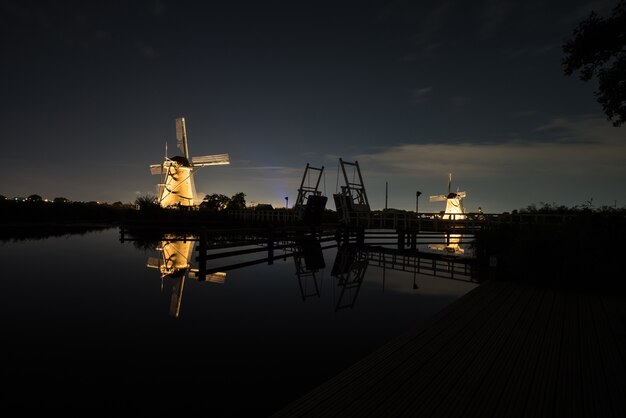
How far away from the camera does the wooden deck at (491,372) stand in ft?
12.0

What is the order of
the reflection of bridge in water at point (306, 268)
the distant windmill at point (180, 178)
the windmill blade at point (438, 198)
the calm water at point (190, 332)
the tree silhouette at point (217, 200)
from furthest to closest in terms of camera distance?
the tree silhouette at point (217, 200) → the windmill blade at point (438, 198) → the distant windmill at point (180, 178) → the reflection of bridge in water at point (306, 268) → the calm water at point (190, 332)

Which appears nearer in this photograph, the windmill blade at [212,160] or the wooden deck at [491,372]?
the wooden deck at [491,372]

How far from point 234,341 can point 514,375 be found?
489 centimetres

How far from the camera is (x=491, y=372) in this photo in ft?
14.8

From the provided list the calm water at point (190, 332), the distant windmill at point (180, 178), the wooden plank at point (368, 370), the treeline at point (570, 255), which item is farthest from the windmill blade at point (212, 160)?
the wooden plank at point (368, 370)

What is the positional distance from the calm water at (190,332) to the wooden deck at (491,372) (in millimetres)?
1045

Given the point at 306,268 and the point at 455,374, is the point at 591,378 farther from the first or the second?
the point at 306,268

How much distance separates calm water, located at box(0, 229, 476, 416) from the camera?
4.82m

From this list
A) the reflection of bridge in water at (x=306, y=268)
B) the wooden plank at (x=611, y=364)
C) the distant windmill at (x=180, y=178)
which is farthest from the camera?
the distant windmill at (x=180, y=178)

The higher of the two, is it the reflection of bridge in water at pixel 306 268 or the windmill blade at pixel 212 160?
the windmill blade at pixel 212 160

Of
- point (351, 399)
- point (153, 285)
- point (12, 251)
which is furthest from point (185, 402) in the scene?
point (12, 251)

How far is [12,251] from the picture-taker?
19.5 m

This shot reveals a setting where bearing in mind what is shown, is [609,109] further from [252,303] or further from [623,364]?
[252,303]

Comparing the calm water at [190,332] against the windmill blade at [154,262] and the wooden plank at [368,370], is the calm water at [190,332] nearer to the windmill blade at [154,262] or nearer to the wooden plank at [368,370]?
the wooden plank at [368,370]
